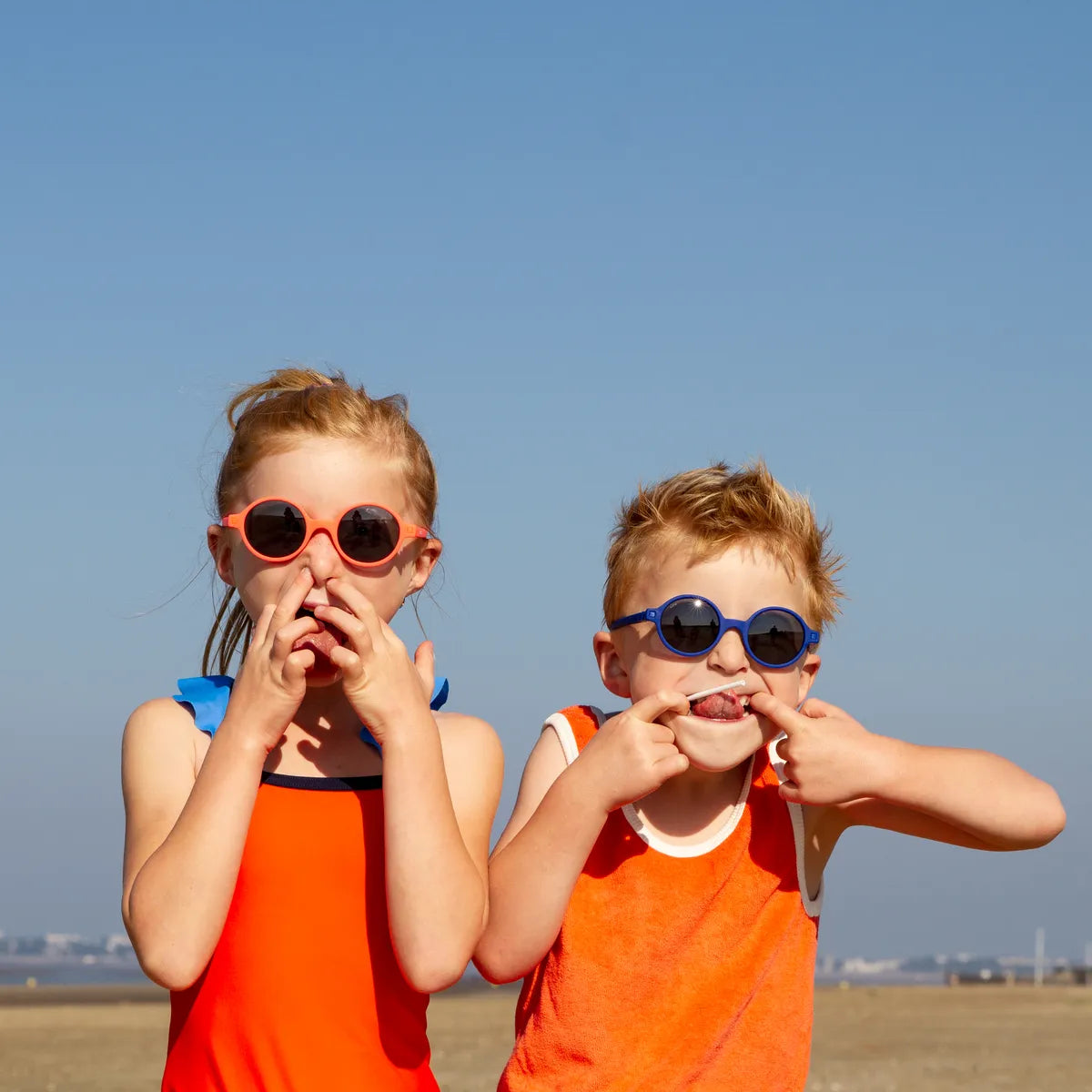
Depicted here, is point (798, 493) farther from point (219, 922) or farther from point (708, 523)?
point (219, 922)

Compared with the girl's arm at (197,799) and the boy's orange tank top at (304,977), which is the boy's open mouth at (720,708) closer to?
the boy's orange tank top at (304,977)

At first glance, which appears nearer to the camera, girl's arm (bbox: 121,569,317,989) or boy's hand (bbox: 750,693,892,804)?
girl's arm (bbox: 121,569,317,989)

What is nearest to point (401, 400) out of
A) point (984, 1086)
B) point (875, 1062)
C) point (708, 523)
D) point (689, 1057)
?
point (708, 523)

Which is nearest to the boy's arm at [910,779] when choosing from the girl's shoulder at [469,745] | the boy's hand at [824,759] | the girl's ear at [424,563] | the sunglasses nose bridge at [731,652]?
the boy's hand at [824,759]

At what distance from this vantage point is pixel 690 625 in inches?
165

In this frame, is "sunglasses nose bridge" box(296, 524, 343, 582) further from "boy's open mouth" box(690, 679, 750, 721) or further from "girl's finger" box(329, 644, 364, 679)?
"boy's open mouth" box(690, 679, 750, 721)

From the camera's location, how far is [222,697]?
14.0 feet

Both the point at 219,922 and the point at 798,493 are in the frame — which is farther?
the point at 798,493

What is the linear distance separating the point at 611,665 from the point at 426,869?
1.06m

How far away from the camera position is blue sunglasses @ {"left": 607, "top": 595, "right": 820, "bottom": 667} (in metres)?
4.20

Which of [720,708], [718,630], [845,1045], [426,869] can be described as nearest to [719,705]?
[720,708]

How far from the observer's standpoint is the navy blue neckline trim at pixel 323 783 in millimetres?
4117

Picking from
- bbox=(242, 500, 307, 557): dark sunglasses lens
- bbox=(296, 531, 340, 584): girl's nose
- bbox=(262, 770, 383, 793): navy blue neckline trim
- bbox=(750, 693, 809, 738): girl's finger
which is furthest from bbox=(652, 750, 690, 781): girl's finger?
bbox=(242, 500, 307, 557): dark sunglasses lens

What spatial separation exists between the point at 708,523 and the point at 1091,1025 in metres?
21.4
